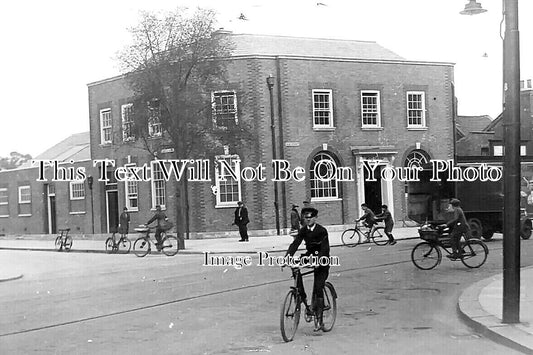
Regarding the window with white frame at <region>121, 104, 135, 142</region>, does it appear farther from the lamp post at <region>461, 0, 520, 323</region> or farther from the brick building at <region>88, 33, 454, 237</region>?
the lamp post at <region>461, 0, 520, 323</region>

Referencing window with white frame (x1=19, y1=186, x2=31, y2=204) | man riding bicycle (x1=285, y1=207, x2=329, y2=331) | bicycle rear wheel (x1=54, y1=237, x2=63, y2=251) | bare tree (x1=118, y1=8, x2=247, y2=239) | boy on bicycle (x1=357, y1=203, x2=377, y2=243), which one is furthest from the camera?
window with white frame (x1=19, y1=186, x2=31, y2=204)

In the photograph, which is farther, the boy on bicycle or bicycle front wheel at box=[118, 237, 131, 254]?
bicycle front wheel at box=[118, 237, 131, 254]

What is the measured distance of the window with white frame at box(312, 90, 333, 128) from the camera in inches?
1134

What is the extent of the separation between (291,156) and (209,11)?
27.8ft

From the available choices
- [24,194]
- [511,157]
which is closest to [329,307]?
[511,157]

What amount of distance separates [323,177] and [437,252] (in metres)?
14.8

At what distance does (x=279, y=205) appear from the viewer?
30.5 metres

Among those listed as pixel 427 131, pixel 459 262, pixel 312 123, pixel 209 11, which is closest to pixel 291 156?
pixel 312 123

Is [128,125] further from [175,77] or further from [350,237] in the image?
[350,237]

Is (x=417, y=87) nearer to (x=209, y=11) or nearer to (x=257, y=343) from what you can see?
(x=209, y=11)

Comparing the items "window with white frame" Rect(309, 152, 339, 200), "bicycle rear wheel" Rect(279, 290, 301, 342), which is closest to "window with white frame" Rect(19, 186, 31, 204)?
"window with white frame" Rect(309, 152, 339, 200)

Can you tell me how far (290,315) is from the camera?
861 cm

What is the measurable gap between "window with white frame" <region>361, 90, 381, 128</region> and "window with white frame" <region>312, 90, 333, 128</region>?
4.40 ft

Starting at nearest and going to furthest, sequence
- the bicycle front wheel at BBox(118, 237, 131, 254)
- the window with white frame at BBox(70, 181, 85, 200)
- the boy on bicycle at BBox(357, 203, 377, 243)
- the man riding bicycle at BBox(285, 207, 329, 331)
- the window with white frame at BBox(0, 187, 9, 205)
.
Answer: the man riding bicycle at BBox(285, 207, 329, 331)
the boy on bicycle at BBox(357, 203, 377, 243)
the bicycle front wheel at BBox(118, 237, 131, 254)
the window with white frame at BBox(70, 181, 85, 200)
the window with white frame at BBox(0, 187, 9, 205)
